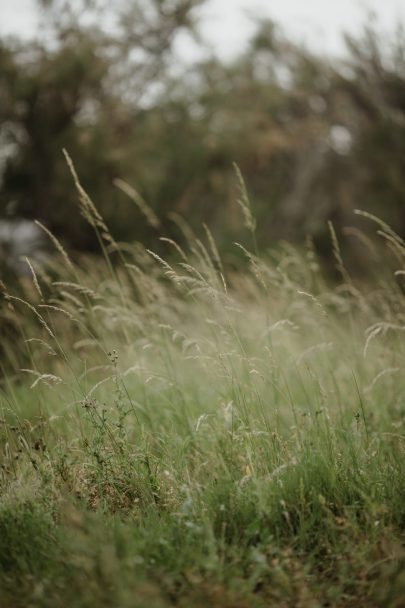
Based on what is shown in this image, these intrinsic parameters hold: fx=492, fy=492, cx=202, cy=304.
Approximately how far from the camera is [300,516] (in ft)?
6.30

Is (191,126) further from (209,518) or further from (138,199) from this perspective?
(209,518)

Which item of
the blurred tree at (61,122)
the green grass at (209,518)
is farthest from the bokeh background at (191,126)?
the green grass at (209,518)

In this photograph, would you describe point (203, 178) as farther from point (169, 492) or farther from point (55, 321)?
point (169, 492)

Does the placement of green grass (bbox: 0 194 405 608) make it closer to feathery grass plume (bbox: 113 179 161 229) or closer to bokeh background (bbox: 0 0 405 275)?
feathery grass plume (bbox: 113 179 161 229)

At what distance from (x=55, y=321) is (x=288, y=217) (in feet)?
20.6

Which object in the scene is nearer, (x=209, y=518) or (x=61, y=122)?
(x=209, y=518)

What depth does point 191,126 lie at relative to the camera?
25.0 ft

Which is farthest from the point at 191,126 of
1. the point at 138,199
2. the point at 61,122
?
the point at 138,199

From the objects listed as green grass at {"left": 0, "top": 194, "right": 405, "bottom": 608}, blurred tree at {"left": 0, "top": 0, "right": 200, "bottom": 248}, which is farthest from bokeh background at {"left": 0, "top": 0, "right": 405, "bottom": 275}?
green grass at {"left": 0, "top": 194, "right": 405, "bottom": 608}

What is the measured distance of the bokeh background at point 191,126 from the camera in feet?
20.5

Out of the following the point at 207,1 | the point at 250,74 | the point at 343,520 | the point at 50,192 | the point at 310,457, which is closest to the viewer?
the point at 343,520

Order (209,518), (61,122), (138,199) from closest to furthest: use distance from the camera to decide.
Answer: (209,518), (138,199), (61,122)

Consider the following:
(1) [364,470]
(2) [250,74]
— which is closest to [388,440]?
(1) [364,470]

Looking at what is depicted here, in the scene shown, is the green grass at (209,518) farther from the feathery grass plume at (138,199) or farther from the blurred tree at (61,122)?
the blurred tree at (61,122)
